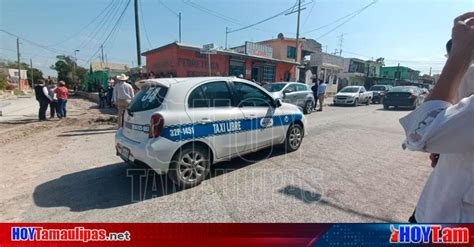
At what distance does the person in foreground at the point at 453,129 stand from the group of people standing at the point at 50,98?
12.5m

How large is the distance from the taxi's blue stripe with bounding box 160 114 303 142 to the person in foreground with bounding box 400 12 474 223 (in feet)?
9.78

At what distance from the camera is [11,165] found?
16.5 feet

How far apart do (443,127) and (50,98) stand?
12824mm

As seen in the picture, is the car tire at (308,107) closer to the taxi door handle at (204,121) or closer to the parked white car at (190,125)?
the parked white car at (190,125)

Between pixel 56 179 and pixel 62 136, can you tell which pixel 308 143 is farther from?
pixel 62 136

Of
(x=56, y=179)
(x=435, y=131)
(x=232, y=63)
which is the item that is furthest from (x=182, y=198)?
(x=232, y=63)

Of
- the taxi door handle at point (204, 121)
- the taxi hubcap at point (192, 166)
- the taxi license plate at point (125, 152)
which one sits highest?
the taxi door handle at point (204, 121)

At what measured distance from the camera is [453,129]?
0.97m

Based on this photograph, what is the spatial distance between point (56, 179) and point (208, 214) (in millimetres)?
2925

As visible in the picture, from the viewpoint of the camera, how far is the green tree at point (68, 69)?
158 feet

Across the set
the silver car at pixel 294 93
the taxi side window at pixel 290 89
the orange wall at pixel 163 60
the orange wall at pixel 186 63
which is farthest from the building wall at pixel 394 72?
the taxi side window at pixel 290 89

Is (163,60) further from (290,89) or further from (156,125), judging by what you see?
(156,125)

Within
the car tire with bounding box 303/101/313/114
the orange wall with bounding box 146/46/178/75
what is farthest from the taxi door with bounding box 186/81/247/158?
the orange wall with bounding box 146/46/178/75

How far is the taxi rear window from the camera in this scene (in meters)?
3.78
